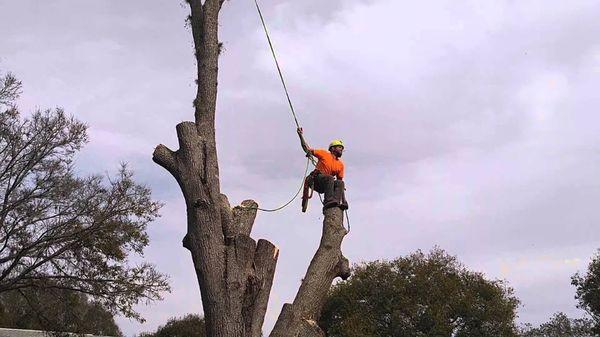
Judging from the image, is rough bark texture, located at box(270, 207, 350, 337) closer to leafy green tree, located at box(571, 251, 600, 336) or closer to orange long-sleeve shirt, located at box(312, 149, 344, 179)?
orange long-sleeve shirt, located at box(312, 149, 344, 179)

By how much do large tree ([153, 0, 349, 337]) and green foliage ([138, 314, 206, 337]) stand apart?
49513mm

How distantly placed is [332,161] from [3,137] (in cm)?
1510

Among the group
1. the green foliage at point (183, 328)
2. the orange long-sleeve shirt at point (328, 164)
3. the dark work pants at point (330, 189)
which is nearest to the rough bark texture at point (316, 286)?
the dark work pants at point (330, 189)

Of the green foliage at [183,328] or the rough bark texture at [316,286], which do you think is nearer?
the rough bark texture at [316,286]

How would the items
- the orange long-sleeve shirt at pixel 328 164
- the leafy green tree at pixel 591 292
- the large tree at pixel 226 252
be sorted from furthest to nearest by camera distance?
the leafy green tree at pixel 591 292, the orange long-sleeve shirt at pixel 328 164, the large tree at pixel 226 252

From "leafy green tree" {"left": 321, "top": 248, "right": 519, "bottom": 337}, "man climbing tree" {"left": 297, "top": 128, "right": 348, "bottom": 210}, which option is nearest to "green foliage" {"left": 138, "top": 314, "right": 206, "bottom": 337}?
"leafy green tree" {"left": 321, "top": 248, "right": 519, "bottom": 337}

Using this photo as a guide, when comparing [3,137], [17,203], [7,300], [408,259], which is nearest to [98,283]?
[17,203]

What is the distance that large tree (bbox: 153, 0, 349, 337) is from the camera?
6.88m

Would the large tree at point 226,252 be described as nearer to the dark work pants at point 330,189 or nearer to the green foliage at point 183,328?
the dark work pants at point 330,189

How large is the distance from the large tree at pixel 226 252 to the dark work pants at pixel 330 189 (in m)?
0.54

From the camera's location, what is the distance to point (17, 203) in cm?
2031

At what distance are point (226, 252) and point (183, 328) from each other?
5185cm

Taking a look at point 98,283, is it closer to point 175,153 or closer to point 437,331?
point 175,153

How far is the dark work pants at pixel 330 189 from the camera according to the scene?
8.45m
